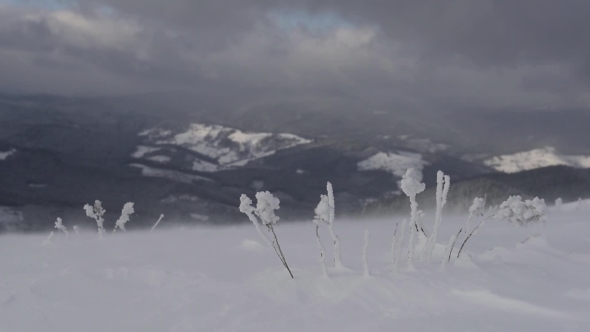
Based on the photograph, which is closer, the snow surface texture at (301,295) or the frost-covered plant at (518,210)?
the snow surface texture at (301,295)

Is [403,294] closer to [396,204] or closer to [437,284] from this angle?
[437,284]

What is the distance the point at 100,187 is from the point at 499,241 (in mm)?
177200

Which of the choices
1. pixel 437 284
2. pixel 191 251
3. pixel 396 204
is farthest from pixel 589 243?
pixel 396 204

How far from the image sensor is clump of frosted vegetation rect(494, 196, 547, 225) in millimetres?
8133

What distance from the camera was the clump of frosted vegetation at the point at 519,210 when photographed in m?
8.13

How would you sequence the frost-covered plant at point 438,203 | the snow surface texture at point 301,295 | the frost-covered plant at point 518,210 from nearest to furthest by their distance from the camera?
1. the snow surface texture at point 301,295
2. the frost-covered plant at point 438,203
3. the frost-covered plant at point 518,210

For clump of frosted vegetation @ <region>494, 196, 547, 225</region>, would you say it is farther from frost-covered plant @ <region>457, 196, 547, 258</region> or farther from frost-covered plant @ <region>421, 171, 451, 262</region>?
frost-covered plant @ <region>421, 171, 451, 262</region>

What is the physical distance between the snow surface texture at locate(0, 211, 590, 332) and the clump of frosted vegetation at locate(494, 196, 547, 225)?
598 mm

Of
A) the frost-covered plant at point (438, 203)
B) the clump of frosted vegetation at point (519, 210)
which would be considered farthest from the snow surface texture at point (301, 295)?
the clump of frosted vegetation at point (519, 210)

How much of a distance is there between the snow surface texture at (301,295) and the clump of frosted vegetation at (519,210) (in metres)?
0.60

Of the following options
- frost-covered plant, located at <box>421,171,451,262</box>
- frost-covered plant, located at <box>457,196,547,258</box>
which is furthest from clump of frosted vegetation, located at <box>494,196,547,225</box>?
frost-covered plant, located at <box>421,171,451,262</box>

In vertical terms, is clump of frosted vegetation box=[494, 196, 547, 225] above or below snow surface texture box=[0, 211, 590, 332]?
above

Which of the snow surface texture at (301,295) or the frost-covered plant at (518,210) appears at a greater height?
the frost-covered plant at (518,210)

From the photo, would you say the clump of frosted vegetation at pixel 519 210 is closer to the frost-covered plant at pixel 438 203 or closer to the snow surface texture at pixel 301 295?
the snow surface texture at pixel 301 295
